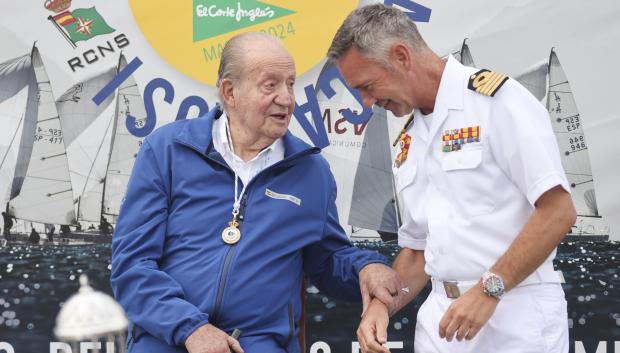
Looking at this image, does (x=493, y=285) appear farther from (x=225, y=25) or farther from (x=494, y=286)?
(x=225, y=25)

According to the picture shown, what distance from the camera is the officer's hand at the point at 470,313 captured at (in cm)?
158

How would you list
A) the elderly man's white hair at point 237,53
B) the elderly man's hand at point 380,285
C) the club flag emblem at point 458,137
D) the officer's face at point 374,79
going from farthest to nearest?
the elderly man's white hair at point 237,53 < the elderly man's hand at point 380,285 < the officer's face at point 374,79 < the club flag emblem at point 458,137

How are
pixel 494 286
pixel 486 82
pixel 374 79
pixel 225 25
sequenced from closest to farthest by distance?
pixel 494 286
pixel 486 82
pixel 374 79
pixel 225 25

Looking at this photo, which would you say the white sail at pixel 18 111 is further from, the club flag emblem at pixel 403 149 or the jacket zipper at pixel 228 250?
the club flag emblem at pixel 403 149

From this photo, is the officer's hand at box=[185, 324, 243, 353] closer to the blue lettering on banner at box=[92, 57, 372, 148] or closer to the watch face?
the watch face

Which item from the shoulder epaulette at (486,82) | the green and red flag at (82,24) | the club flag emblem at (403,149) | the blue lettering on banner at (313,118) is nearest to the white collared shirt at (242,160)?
the club flag emblem at (403,149)

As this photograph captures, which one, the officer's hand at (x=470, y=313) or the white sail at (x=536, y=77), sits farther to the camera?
the white sail at (x=536, y=77)

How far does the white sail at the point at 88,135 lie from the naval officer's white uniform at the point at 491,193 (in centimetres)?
165

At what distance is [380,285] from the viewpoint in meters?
1.91

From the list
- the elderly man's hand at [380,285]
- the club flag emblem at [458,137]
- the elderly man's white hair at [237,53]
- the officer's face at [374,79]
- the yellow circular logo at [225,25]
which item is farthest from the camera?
the yellow circular logo at [225,25]

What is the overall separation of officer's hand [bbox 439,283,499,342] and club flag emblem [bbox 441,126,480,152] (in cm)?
32

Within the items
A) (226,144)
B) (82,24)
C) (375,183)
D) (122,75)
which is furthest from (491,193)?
(82,24)

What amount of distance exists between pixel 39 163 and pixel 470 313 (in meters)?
2.05

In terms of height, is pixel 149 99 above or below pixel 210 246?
above
